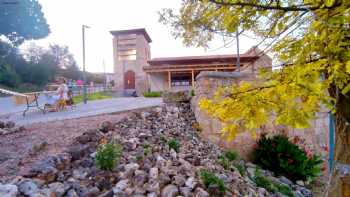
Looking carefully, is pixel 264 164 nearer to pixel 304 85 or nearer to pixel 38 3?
pixel 304 85

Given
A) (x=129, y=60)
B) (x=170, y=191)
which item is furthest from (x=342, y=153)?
(x=129, y=60)

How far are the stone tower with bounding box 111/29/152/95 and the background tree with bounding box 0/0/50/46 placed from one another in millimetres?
11573

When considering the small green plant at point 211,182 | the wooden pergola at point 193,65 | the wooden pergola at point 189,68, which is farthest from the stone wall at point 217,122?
the wooden pergola at point 189,68

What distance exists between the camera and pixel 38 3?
22.5 metres

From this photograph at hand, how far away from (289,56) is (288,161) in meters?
3.87

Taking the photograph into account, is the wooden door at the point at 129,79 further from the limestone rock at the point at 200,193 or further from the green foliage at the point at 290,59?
the green foliage at the point at 290,59

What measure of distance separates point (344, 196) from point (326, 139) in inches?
215

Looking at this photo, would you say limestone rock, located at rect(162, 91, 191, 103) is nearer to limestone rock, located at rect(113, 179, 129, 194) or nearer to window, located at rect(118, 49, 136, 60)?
limestone rock, located at rect(113, 179, 129, 194)

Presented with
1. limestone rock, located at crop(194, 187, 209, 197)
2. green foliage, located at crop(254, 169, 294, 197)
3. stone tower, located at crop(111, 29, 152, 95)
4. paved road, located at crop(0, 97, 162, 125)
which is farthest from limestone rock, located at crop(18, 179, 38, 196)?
stone tower, located at crop(111, 29, 152, 95)

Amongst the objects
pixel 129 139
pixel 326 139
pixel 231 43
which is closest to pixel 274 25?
pixel 231 43

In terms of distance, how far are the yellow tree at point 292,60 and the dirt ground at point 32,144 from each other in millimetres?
2106

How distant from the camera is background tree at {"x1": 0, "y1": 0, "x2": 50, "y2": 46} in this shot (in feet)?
68.4

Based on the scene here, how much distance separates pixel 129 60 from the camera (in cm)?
1695

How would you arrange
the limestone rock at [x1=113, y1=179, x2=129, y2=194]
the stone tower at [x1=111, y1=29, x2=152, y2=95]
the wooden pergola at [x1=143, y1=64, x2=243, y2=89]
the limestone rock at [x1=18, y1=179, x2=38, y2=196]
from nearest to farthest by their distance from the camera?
1. the limestone rock at [x1=18, y1=179, x2=38, y2=196]
2. the limestone rock at [x1=113, y1=179, x2=129, y2=194]
3. the wooden pergola at [x1=143, y1=64, x2=243, y2=89]
4. the stone tower at [x1=111, y1=29, x2=152, y2=95]
